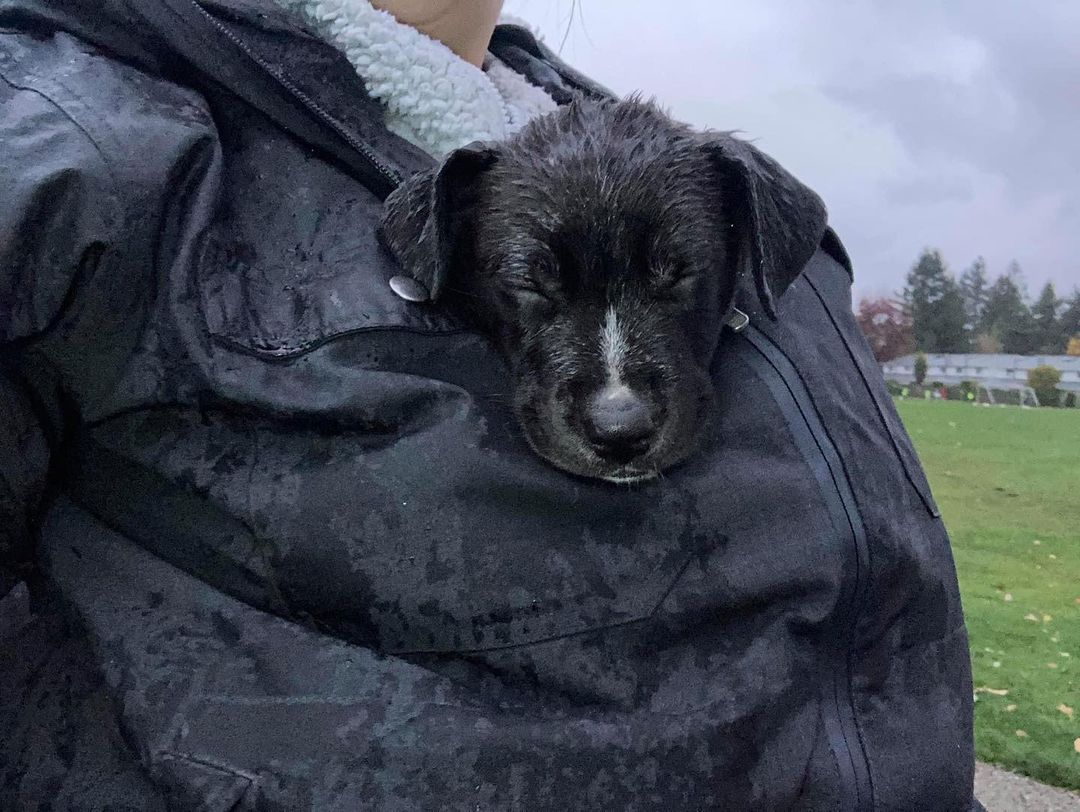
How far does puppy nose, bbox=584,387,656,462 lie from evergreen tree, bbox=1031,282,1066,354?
8017 mm

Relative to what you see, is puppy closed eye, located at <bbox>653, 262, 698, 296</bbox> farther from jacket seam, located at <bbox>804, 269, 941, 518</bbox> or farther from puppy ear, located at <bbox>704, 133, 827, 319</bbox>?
jacket seam, located at <bbox>804, 269, 941, 518</bbox>

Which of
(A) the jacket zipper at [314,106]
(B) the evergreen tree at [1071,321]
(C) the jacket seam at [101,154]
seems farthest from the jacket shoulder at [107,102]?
(B) the evergreen tree at [1071,321]

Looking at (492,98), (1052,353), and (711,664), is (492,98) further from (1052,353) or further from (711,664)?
(1052,353)

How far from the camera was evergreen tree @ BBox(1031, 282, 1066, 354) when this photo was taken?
8508 mm

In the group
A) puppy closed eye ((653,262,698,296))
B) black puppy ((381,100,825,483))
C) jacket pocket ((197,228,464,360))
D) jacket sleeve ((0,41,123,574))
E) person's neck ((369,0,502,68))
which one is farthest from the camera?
person's neck ((369,0,502,68))

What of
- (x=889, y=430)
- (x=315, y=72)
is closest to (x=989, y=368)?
(x=889, y=430)

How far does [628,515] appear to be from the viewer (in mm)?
1516

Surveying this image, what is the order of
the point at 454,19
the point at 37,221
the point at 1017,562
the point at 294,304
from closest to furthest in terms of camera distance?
the point at 37,221, the point at 294,304, the point at 454,19, the point at 1017,562

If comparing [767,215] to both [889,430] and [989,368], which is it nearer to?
[889,430]

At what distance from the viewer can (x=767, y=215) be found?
1.78 metres

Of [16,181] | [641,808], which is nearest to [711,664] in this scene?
[641,808]

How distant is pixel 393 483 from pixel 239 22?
80 cm

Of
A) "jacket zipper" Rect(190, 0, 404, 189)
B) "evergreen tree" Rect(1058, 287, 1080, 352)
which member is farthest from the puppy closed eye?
"evergreen tree" Rect(1058, 287, 1080, 352)

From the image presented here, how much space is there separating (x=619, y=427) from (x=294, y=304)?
0.53 meters
